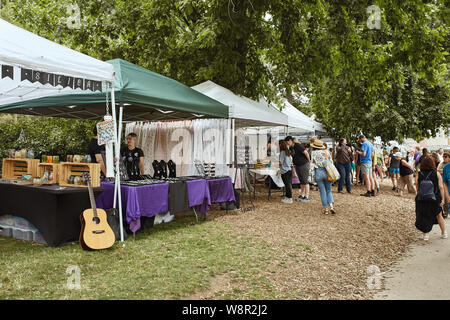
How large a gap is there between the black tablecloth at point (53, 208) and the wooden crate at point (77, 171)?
0.17 meters

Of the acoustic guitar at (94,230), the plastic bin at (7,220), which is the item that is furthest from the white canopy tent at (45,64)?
the plastic bin at (7,220)

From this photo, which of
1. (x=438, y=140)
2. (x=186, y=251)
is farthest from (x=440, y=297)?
(x=438, y=140)

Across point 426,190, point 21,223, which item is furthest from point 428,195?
point 21,223

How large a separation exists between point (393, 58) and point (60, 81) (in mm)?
7822

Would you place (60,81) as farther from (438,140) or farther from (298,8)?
(438,140)

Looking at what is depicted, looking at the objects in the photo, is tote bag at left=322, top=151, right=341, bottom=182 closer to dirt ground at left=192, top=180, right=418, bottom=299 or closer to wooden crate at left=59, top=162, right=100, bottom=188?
dirt ground at left=192, top=180, right=418, bottom=299

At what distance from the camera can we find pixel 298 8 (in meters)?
10.1

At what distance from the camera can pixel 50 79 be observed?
5.05m

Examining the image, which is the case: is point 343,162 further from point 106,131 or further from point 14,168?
point 14,168

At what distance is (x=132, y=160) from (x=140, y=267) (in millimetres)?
2997

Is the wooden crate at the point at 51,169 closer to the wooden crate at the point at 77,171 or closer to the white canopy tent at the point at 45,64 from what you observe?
the wooden crate at the point at 77,171

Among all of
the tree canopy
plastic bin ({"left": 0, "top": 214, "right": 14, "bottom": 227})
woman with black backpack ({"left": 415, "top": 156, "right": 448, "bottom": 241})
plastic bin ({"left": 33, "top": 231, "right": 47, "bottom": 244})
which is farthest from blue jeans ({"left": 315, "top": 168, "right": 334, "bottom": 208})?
plastic bin ({"left": 0, "top": 214, "right": 14, "bottom": 227})

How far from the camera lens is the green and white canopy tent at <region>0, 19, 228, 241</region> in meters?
4.68

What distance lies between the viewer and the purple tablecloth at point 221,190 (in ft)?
25.5
